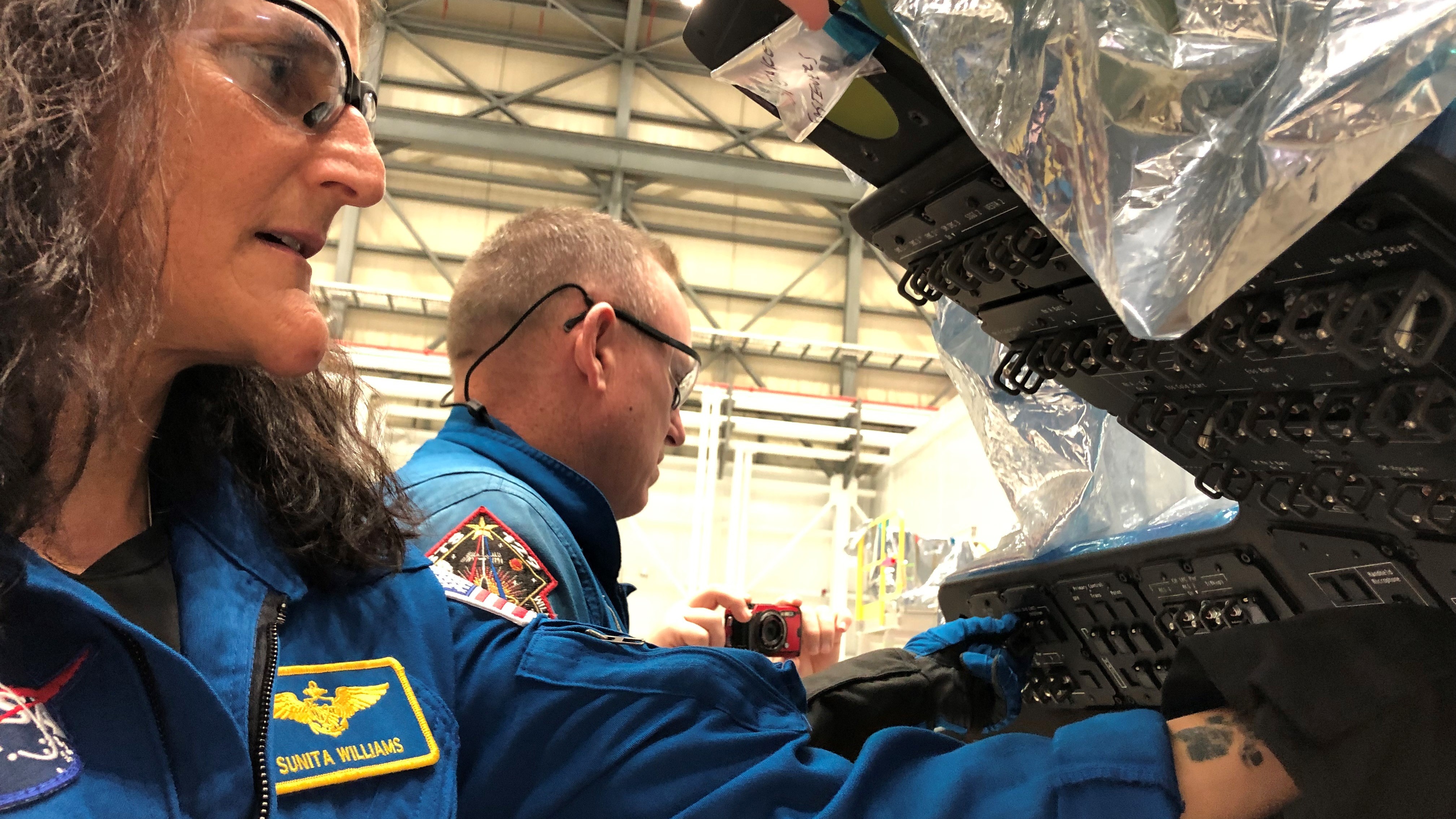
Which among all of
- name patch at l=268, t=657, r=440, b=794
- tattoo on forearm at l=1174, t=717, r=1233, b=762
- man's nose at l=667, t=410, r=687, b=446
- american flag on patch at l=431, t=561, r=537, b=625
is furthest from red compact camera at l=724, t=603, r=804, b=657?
tattoo on forearm at l=1174, t=717, r=1233, b=762

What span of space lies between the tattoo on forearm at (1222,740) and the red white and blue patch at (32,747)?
2.04 ft

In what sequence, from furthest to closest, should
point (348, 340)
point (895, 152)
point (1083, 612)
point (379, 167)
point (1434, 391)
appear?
1. point (348, 340)
2. point (1083, 612)
3. point (379, 167)
4. point (895, 152)
5. point (1434, 391)

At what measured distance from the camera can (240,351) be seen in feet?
2.12

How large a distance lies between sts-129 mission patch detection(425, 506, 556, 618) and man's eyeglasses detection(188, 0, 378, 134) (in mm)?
468

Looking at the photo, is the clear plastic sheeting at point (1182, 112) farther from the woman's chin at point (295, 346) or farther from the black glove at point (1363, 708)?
the woman's chin at point (295, 346)

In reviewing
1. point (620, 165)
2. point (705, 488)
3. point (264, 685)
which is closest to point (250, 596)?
point (264, 685)

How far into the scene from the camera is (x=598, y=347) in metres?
1.46

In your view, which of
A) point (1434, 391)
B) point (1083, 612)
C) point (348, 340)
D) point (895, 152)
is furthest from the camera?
point (348, 340)

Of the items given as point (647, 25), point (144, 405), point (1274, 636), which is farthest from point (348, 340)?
point (1274, 636)

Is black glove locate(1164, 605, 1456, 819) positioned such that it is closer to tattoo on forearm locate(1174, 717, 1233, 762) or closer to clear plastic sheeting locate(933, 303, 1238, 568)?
tattoo on forearm locate(1174, 717, 1233, 762)

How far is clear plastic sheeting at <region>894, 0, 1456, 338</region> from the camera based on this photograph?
39 centimetres

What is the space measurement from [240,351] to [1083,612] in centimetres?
78

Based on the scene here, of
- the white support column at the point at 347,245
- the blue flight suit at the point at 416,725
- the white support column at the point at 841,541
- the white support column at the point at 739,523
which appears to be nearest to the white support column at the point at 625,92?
the white support column at the point at 347,245

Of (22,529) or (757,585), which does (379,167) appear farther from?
(757,585)
